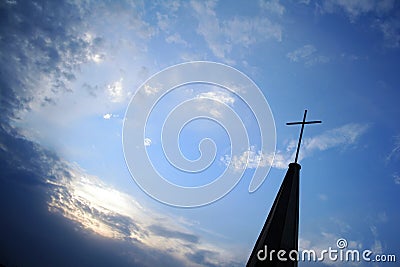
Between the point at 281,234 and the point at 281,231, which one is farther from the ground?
the point at 281,231

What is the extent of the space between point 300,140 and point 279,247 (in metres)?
7.07

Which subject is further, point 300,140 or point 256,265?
point 300,140

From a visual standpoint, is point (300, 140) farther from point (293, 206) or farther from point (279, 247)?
point (279, 247)

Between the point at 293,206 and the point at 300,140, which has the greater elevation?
the point at 300,140

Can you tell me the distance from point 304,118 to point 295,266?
30.9 ft

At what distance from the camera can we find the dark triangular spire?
932 cm

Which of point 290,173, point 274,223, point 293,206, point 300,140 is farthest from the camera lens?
point 300,140

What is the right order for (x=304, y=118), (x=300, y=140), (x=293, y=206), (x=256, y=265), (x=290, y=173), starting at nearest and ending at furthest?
(x=256, y=265), (x=293, y=206), (x=290, y=173), (x=300, y=140), (x=304, y=118)

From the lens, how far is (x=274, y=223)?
399 inches

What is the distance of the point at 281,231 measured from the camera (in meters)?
9.80

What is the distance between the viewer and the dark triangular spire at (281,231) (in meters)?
9.32

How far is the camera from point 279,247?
9.37 meters

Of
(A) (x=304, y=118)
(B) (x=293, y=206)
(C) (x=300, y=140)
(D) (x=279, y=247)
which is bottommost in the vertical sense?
(D) (x=279, y=247)

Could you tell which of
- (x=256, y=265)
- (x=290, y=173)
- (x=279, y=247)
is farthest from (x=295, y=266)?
(x=290, y=173)
